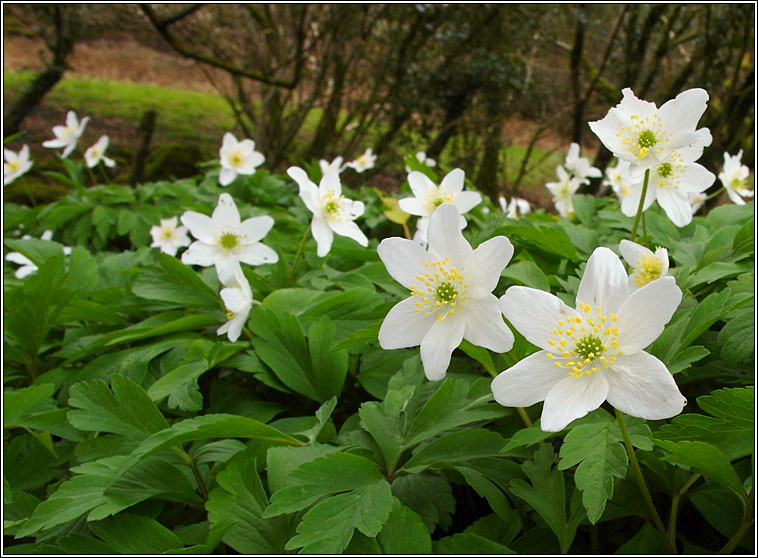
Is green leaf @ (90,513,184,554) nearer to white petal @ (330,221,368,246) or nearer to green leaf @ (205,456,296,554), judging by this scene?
green leaf @ (205,456,296,554)

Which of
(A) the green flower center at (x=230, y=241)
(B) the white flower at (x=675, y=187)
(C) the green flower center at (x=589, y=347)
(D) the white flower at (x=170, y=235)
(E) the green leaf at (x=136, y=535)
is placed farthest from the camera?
(D) the white flower at (x=170, y=235)

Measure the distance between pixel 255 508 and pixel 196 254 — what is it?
0.84 meters

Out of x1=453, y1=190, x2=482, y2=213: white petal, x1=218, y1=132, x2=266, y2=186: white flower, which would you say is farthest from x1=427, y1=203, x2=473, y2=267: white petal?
x1=218, y1=132, x2=266, y2=186: white flower

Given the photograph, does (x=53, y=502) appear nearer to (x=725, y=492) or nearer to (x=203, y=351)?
(x=203, y=351)

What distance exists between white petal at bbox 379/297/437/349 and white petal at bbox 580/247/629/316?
0.24 meters

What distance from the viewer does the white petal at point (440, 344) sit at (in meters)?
0.86

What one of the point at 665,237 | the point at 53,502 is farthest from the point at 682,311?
the point at 53,502

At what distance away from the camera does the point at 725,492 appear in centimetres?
86

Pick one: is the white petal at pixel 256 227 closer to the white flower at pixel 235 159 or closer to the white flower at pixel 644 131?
the white flower at pixel 644 131

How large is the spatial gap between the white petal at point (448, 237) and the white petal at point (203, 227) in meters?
0.88

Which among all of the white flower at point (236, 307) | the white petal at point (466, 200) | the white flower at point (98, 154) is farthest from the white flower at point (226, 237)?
the white flower at point (98, 154)

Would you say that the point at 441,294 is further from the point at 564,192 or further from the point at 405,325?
the point at 564,192

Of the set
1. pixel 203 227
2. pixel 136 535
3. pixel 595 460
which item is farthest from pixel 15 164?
pixel 595 460

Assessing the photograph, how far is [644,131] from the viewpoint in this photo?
3.62 ft
